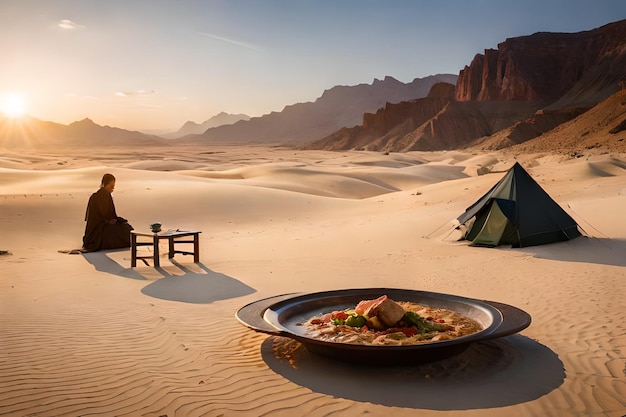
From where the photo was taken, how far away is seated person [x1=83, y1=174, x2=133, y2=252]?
45.4 ft

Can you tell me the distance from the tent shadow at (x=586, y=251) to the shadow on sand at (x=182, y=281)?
6.97 metres

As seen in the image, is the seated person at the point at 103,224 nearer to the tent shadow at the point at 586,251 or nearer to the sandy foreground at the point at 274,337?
the sandy foreground at the point at 274,337

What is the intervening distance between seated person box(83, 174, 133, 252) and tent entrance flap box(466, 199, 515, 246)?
901 centimetres

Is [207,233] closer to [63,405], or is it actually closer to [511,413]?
[63,405]

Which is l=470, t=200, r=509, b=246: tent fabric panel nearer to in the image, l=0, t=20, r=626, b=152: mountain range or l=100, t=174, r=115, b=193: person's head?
l=100, t=174, r=115, b=193: person's head

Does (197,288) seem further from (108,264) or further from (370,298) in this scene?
(370,298)

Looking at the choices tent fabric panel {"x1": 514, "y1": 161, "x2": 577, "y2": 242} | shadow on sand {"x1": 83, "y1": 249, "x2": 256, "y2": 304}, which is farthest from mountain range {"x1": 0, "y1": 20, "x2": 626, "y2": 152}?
shadow on sand {"x1": 83, "y1": 249, "x2": 256, "y2": 304}

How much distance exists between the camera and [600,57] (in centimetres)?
12131

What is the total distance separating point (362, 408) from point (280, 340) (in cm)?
224

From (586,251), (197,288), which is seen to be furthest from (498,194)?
(197,288)

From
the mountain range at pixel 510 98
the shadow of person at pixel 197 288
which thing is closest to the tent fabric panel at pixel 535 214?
the shadow of person at pixel 197 288

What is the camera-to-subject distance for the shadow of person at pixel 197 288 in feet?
31.4

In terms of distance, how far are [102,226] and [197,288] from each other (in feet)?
16.8

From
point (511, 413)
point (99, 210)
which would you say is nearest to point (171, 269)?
point (99, 210)
